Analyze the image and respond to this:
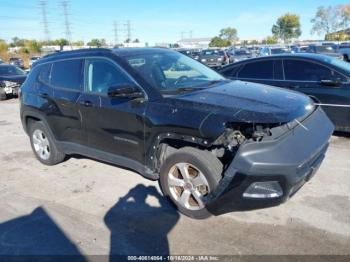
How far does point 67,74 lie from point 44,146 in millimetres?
1456

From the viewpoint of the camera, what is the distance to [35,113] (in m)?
5.88

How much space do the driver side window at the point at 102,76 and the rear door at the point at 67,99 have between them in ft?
0.60

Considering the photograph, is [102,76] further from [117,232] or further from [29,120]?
[29,120]

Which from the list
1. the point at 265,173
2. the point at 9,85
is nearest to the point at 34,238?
the point at 265,173

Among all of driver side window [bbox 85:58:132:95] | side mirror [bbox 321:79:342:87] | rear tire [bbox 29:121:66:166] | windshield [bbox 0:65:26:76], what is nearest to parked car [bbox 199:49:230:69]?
windshield [bbox 0:65:26:76]

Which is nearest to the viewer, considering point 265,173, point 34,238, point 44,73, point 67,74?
point 265,173

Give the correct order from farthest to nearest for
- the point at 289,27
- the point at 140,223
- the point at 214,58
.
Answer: the point at 289,27
the point at 214,58
the point at 140,223

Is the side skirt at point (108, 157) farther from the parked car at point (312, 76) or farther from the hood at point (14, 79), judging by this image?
the hood at point (14, 79)

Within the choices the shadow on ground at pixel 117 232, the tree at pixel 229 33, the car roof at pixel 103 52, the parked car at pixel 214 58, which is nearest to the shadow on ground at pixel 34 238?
the shadow on ground at pixel 117 232

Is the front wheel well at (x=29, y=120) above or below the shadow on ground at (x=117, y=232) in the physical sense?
above

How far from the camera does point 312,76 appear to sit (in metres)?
6.82

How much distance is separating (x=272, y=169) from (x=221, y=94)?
1170 millimetres

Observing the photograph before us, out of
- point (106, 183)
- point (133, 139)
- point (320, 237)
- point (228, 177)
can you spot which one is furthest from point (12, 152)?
point (320, 237)

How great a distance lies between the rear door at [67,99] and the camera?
16.7 ft
